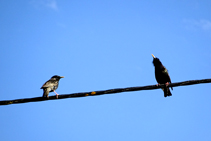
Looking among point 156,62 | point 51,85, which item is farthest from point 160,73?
point 51,85

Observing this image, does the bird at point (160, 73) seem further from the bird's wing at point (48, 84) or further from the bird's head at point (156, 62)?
the bird's wing at point (48, 84)

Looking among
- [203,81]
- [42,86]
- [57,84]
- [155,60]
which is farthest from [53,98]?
[155,60]

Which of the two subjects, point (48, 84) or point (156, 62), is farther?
point (156, 62)

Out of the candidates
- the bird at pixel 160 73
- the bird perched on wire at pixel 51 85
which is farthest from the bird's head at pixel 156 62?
the bird perched on wire at pixel 51 85

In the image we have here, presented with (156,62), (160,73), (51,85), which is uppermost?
(156,62)

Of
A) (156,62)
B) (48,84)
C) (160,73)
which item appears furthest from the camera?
(156,62)

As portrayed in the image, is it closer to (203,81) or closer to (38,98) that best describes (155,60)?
(203,81)

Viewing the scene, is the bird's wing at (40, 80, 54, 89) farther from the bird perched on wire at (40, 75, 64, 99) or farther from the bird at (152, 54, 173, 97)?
the bird at (152, 54, 173, 97)

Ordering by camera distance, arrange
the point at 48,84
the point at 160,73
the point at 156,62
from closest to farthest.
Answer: the point at 48,84 → the point at 160,73 → the point at 156,62

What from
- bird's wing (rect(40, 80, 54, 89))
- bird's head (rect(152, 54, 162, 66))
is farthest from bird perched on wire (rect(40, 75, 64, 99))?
bird's head (rect(152, 54, 162, 66))

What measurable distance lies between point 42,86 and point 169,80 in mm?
4490

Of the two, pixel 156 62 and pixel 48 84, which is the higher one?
pixel 156 62

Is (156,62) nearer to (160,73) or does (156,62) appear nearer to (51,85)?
(160,73)

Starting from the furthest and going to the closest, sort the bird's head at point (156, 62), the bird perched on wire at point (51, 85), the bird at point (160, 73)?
the bird's head at point (156, 62) < the bird at point (160, 73) < the bird perched on wire at point (51, 85)
